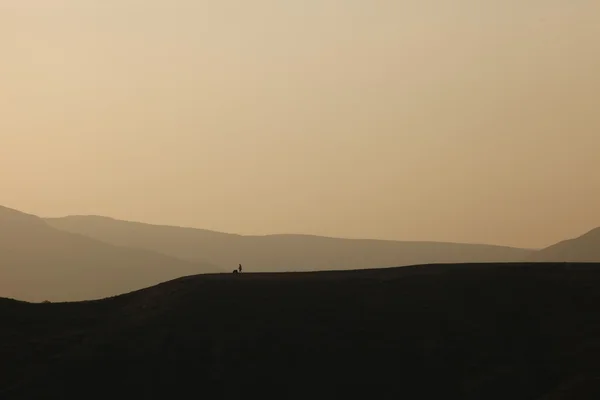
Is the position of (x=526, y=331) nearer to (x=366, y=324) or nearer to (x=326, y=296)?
(x=366, y=324)

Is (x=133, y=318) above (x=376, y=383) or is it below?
above

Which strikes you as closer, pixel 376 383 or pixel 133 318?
pixel 376 383

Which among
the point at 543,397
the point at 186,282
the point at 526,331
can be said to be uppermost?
the point at 186,282

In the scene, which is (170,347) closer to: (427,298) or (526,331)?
(427,298)

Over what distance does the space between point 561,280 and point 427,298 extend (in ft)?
25.9

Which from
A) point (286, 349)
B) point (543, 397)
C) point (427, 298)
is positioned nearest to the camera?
point (543, 397)

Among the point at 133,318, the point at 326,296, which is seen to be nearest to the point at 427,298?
the point at 326,296

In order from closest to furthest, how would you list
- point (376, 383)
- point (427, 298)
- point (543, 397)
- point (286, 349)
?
point (543, 397), point (376, 383), point (286, 349), point (427, 298)

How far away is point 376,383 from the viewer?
140 feet

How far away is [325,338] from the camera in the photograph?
4662 centimetres

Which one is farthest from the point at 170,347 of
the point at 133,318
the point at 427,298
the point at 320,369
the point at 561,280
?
the point at 561,280

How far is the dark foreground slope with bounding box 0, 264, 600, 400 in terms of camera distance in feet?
140

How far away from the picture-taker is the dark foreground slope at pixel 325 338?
4272 cm

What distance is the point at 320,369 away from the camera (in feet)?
145
